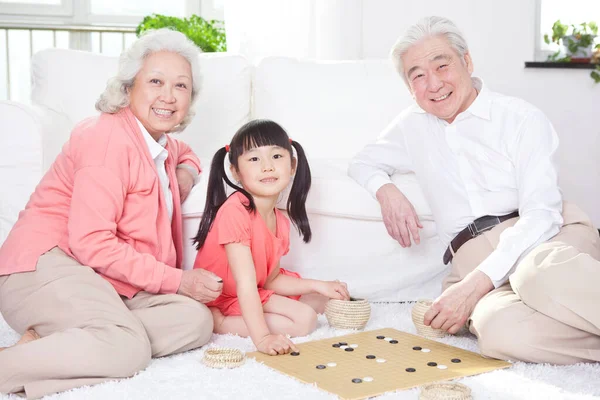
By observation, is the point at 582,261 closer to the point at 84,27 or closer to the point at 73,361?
the point at 73,361

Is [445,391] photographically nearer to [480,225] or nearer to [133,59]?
[480,225]

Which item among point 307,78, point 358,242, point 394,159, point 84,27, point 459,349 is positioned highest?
point 84,27

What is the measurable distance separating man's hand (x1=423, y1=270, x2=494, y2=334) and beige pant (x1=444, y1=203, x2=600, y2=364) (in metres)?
0.04

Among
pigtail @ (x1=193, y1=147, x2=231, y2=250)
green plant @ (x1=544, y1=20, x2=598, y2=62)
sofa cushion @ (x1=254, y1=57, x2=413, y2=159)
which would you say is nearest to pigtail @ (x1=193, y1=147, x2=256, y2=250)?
pigtail @ (x1=193, y1=147, x2=231, y2=250)

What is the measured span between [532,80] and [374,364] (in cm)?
267

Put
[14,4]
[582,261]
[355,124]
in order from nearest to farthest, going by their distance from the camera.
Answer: [582,261]
[355,124]
[14,4]

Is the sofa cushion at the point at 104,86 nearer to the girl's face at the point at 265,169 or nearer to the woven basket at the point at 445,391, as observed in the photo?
the girl's face at the point at 265,169

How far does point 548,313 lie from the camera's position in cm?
176

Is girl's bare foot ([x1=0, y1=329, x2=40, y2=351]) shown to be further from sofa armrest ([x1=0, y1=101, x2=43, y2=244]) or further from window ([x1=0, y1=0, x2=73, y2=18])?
window ([x1=0, y1=0, x2=73, y2=18])

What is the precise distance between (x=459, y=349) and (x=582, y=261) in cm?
38

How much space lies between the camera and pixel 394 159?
240cm

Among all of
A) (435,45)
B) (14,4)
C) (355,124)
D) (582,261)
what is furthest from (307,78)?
(14,4)

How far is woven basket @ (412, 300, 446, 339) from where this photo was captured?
203 centimetres

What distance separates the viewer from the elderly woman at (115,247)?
1713mm
